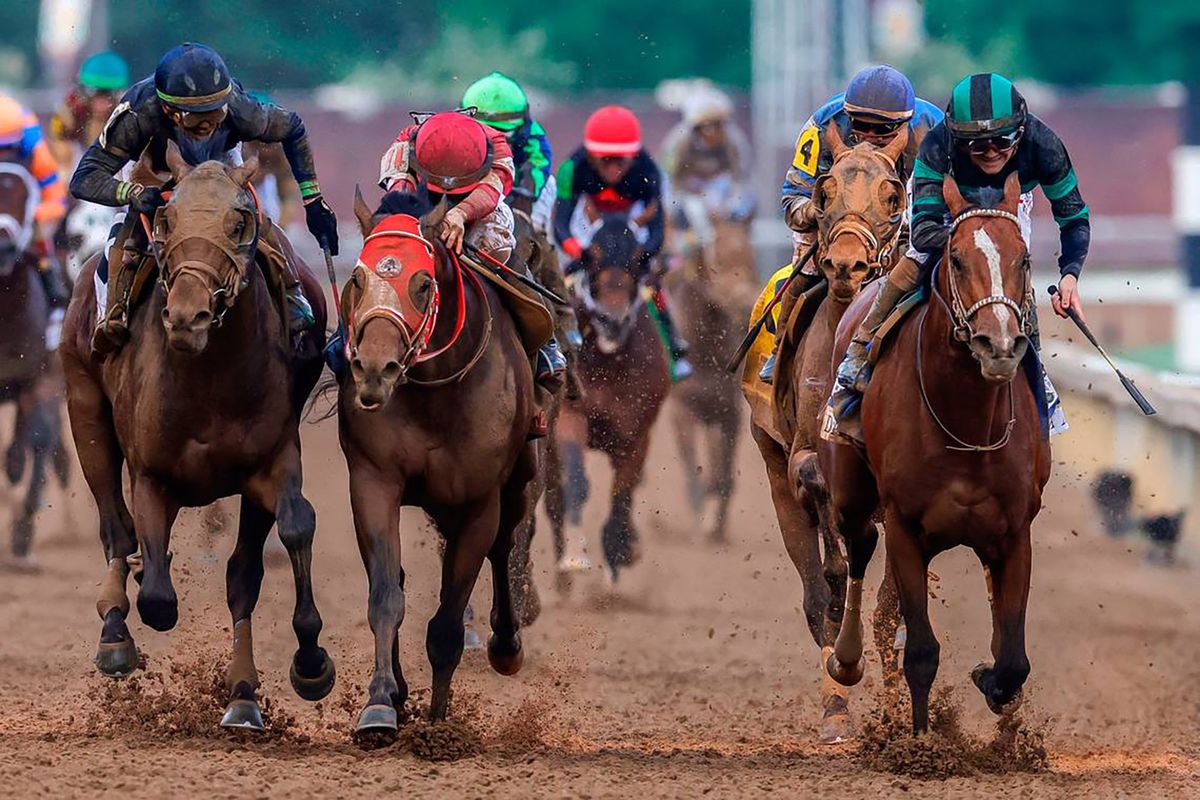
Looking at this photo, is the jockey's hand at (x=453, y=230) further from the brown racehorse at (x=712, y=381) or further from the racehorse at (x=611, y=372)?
the brown racehorse at (x=712, y=381)

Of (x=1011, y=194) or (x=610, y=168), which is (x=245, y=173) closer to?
(x=1011, y=194)

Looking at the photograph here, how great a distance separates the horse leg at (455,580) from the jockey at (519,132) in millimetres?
3309

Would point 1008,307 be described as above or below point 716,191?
below

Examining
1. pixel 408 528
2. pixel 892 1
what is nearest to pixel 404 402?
pixel 408 528

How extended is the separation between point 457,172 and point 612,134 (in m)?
4.56

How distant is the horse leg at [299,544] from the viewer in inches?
324

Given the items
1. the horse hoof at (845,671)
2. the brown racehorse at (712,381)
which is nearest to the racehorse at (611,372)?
the brown racehorse at (712,381)

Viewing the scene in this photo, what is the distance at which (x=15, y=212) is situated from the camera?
1326 centimetres

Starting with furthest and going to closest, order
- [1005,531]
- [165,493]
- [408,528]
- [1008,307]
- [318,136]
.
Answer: [318,136]
[408,528]
[165,493]
[1005,531]
[1008,307]

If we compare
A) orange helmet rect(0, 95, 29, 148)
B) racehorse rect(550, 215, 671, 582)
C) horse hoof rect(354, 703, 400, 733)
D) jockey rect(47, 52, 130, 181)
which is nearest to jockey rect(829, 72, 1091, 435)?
horse hoof rect(354, 703, 400, 733)

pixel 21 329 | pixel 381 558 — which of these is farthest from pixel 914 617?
pixel 21 329

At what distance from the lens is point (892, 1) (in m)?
35.8

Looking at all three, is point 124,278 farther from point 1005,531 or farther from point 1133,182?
point 1133,182

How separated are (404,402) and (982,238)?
2.12m
